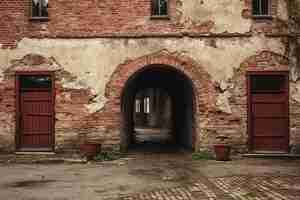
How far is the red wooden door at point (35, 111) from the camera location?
14156 millimetres

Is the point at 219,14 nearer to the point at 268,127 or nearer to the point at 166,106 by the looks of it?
the point at 268,127

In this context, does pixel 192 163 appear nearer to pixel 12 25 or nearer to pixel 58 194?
pixel 58 194

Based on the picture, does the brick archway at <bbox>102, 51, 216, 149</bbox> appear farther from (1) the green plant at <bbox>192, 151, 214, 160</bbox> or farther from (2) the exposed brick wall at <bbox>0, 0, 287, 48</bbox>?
(1) the green plant at <bbox>192, 151, 214, 160</bbox>

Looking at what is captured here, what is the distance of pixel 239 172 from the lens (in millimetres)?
10859

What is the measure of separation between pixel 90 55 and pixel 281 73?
6.46m

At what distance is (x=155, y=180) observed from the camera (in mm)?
9734

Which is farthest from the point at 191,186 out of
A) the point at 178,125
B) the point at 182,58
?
the point at 178,125

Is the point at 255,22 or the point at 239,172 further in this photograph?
the point at 255,22

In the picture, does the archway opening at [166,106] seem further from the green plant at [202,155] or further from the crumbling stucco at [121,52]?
the green plant at [202,155]

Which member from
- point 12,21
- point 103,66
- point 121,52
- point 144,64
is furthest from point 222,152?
point 12,21

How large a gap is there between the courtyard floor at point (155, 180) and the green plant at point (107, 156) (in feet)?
1.67

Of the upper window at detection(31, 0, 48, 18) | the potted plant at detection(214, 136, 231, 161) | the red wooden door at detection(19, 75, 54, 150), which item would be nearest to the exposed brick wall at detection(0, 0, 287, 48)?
the upper window at detection(31, 0, 48, 18)

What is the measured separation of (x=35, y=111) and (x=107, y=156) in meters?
2.98

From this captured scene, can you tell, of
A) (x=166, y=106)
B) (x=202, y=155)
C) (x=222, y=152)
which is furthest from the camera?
(x=166, y=106)
